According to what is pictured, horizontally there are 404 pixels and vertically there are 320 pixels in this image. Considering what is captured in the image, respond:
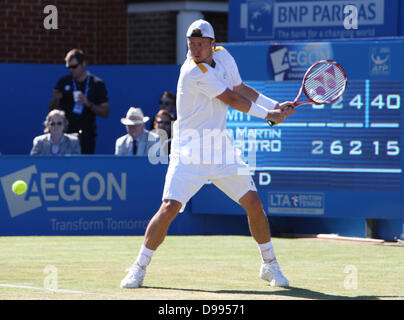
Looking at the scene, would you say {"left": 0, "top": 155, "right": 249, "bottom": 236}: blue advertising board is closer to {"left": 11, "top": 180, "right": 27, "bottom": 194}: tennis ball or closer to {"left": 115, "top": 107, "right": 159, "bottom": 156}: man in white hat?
{"left": 11, "top": 180, "right": 27, "bottom": 194}: tennis ball

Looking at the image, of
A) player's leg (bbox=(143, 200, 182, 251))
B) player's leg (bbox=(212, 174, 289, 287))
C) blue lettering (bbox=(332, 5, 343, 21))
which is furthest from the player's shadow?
blue lettering (bbox=(332, 5, 343, 21))

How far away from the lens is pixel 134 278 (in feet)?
26.6

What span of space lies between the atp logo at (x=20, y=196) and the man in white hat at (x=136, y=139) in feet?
4.36

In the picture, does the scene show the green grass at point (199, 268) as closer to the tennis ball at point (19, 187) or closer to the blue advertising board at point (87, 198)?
the blue advertising board at point (87, 198)

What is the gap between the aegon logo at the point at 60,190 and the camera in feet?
42.1

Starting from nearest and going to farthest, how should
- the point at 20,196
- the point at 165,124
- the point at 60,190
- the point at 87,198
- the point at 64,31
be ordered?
the point at 20,196, the point at 60,190, the point at 87,198, the point at 165,124, the point at 64,31

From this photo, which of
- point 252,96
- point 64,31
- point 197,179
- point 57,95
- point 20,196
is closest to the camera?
point 197,179

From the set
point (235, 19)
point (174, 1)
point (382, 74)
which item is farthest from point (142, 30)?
point (382, 74)

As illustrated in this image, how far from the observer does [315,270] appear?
378 inches

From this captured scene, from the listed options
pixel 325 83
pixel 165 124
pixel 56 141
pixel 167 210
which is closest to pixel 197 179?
pixel 167 210

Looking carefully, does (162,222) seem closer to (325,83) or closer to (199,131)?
(199,131)

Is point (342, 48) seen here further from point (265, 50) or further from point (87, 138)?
point (87, 138)

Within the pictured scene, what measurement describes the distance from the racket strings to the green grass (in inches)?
61.9

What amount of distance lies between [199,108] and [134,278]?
1417 mm
